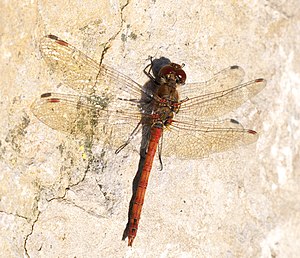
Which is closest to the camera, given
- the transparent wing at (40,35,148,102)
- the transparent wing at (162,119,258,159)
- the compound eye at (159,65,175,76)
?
the transparent wing at (40,35,148,102)

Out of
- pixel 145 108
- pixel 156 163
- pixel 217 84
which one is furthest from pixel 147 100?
pixel 217 84

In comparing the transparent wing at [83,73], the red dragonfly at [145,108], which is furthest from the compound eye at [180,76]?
the transparent wing at [83,73]

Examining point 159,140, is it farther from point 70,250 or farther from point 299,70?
point 299,70

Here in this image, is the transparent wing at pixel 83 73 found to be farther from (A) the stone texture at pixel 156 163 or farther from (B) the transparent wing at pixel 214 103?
(B) the transparent wing at pixel 214 103

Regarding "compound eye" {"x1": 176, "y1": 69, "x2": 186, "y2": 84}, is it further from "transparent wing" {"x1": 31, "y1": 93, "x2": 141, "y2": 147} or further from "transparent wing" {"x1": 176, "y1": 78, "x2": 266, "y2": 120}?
"transparent wing" {"x1": 31, "y1": 93, "x2": 141, "y2": 147}

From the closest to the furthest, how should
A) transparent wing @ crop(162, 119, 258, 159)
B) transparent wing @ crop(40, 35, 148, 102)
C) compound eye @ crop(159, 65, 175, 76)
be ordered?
transparent wing @ crop(40, 35, 148, 102), compound eye @ crop(159, 65, 175, 76), transparent wing @ crop(162, 119, 258, 159)

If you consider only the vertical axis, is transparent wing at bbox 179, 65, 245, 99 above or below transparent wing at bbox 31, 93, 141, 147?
above

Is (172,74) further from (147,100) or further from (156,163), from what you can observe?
(156,163)

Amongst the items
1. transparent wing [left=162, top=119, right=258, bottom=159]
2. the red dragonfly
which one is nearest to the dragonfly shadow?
the red dragonfly
